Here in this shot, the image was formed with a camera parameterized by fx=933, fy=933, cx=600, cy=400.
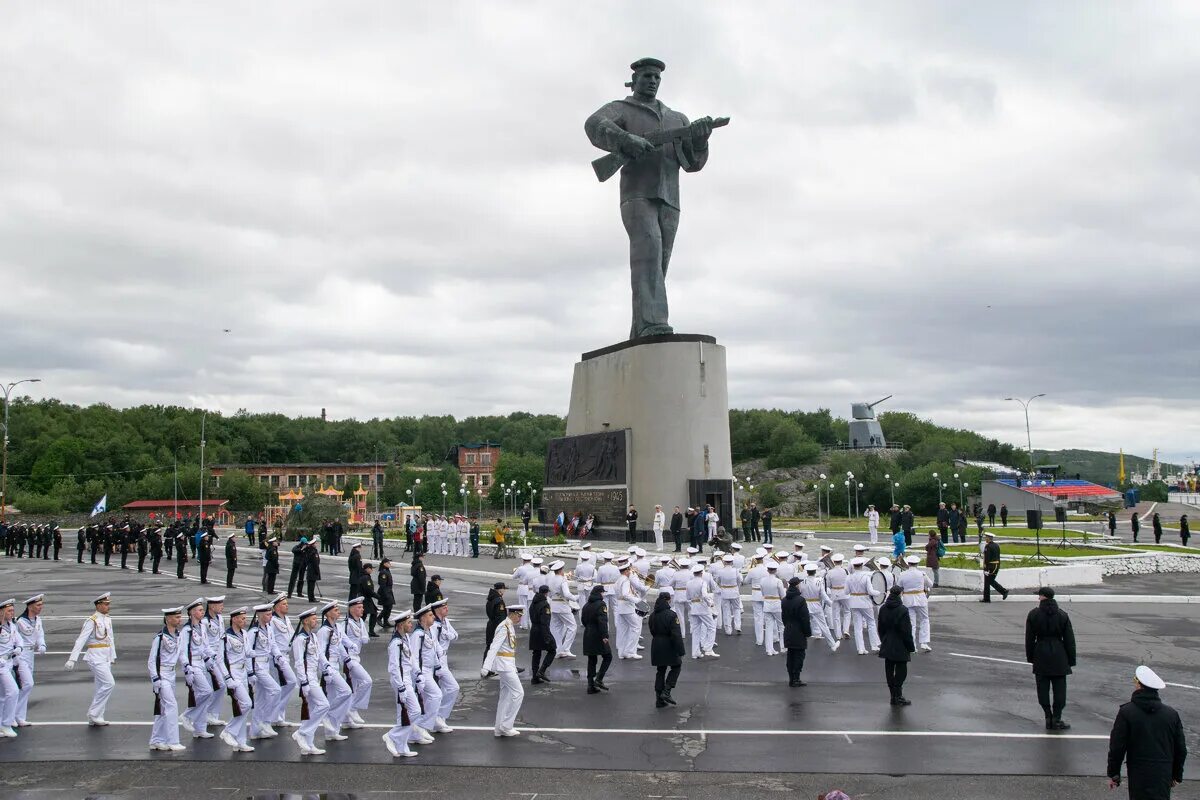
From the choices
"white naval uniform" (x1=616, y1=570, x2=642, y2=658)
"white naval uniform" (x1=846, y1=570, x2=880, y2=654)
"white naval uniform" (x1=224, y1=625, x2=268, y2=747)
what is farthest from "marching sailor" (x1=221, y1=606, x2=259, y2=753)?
"white naval uniform" (x1=846, y1=570, x2=880, y2=654)

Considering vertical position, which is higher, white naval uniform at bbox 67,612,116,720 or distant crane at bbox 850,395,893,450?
distant crane at bbox 850,395,893,450

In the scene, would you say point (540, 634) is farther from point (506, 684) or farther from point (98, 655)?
point (98, 655)

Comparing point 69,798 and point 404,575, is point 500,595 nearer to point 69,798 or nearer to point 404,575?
point 69,798

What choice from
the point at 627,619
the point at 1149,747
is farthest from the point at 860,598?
the point at 1149,747

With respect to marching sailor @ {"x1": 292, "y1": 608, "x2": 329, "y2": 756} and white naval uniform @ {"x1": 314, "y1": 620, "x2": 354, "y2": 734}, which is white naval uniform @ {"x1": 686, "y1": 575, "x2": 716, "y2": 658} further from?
marching sailor @ {"x1": 292, "y1": 608, "x2": 329, "y2": 756}

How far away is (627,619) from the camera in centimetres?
1602

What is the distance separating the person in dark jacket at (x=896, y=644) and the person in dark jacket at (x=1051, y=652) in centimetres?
151

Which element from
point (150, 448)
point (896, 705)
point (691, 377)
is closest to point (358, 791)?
point (896, 705)

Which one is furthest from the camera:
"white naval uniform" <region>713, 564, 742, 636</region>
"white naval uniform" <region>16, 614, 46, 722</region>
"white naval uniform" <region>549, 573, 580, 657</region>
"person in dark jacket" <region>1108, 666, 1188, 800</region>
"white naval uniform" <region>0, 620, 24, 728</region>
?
"white naval uniform" <region>713, 564, 742, 636</region>

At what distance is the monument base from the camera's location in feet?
109

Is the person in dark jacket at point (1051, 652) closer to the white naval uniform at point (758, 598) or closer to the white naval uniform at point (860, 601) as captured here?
the white naval uniform at point (860, 601)

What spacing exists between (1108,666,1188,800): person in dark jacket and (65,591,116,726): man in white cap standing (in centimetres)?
1072

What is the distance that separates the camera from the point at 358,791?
8930 mm

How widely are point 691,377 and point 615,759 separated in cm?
2415
